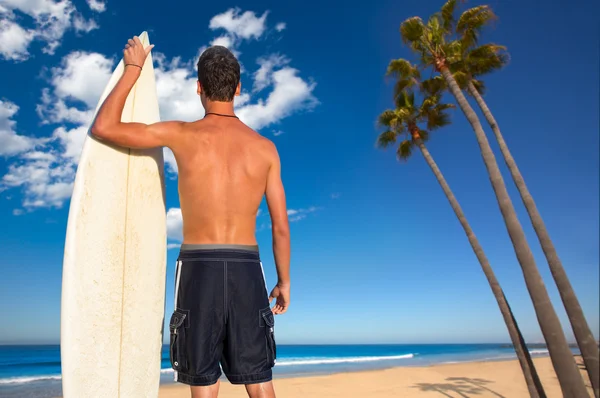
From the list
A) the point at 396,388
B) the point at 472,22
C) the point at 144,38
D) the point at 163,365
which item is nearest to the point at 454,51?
the point at 472,22

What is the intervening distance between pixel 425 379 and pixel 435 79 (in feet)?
40.3

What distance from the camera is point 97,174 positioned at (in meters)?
2.53

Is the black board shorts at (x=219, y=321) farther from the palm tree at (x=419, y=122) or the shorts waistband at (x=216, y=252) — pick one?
the palm tree at (x=419, y=122)

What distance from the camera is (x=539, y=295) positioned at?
666 centimetres

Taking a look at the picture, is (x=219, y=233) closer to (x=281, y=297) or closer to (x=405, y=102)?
(x=281, y=297)

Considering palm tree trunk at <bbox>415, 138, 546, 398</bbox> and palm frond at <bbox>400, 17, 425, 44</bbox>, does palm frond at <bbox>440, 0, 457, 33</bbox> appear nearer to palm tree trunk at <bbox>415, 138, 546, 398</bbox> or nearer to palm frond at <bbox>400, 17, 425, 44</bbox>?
palm frond at <bbox>400, 17, 425, 44</bbox>

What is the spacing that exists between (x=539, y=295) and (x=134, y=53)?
22.5ft

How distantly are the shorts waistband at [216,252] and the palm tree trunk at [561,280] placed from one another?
6.47 meters

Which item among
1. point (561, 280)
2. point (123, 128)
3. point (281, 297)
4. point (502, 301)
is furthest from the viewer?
point (502, 301)

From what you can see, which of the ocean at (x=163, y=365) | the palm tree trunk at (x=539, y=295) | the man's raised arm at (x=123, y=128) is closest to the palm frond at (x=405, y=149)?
the palm tree trunk at (x=539, y=295)

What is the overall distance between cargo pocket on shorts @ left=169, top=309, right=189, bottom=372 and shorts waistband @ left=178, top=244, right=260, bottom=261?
0.28 m

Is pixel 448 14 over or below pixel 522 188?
over

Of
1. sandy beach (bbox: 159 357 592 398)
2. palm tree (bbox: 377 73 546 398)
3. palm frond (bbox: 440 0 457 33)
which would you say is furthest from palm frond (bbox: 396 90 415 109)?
sandy beach (bbox: 159 357 592 398)

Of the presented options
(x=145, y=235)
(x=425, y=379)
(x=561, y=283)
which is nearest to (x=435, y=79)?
(x=561, y=283)
